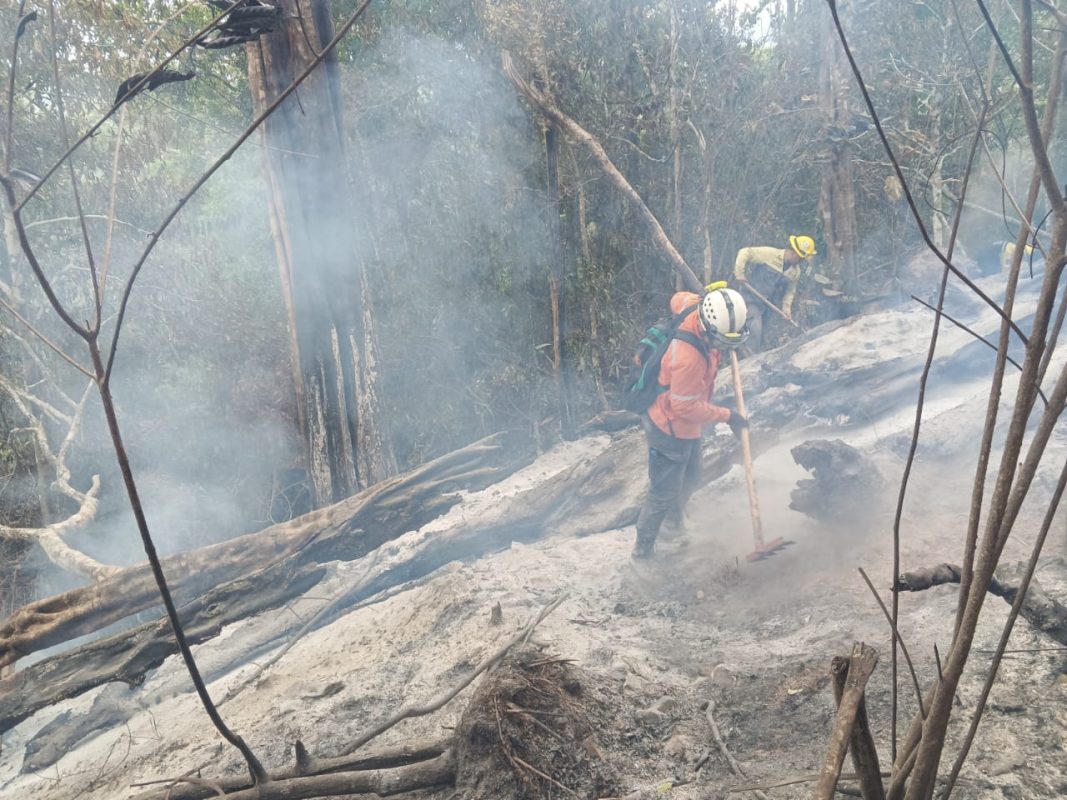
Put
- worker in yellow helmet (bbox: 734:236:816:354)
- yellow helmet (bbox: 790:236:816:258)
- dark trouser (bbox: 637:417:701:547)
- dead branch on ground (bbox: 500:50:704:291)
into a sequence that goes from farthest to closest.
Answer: worker in yellow helmet (bbox: 734:236:816:354)
yellow helmet (bbox: 790:236:816:258)
dead branch on ground (bbox: 500:50:704:291)
dark trouser (bbox: 637:417:701:547)

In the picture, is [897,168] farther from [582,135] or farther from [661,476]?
[582,135]

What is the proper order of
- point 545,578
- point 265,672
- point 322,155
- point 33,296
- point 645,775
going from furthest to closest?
point 33,296 → point 322,155 → point 545,578 → point 265,672 → point 645,775

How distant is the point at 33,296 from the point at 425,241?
5551 mm

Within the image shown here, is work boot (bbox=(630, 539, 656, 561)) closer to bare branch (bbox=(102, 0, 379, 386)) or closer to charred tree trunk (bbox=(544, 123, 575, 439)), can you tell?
charred tree trunk (bbox=(544, 123, 575, 439))

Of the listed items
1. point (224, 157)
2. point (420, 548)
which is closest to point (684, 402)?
point (420, 548)

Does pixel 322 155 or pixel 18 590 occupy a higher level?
pixel 322 155

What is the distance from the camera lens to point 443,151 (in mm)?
10227

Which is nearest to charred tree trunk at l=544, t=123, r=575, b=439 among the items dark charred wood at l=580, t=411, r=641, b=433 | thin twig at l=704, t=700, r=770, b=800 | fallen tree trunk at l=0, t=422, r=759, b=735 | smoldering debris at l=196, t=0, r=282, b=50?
dark charred wood at l=580, t=411, r=641, b=433

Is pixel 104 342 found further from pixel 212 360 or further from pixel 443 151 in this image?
pixel 443 151

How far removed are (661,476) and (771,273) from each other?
5.68 meters

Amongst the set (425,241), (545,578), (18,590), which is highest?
(425,241)

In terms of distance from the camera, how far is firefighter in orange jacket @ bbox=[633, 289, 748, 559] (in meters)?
5.04

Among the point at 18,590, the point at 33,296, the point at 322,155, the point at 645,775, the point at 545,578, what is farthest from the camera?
the point at 33,296

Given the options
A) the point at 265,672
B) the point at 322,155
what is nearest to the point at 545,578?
the point at 265,672
